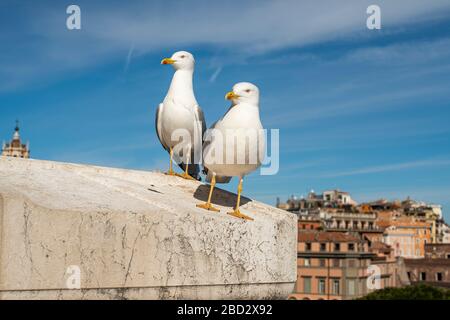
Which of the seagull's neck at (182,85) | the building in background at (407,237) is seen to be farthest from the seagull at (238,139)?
the building in background at (407,237)

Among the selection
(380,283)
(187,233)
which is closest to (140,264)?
(187,233)

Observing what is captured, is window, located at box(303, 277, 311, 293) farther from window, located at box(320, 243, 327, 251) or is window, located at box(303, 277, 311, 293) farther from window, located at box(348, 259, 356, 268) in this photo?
window, located at box(348, 259, 356, 268)

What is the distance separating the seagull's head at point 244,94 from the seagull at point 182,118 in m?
1.19

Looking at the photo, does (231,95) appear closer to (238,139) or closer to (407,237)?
(238,139)

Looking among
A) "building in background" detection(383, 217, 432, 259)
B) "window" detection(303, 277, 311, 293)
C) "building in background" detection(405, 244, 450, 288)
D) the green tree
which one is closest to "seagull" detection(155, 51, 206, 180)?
the green tree

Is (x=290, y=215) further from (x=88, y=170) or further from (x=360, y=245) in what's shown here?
(x=360, y=245)

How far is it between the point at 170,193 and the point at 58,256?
1.46 meters

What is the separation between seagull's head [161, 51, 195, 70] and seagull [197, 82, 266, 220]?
4.75 feet

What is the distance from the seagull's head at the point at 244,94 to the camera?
15.2 ft

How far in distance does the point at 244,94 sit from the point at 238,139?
33cm

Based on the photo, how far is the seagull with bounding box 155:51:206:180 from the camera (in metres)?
5.86

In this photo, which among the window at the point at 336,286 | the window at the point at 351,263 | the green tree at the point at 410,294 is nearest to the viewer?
the green tree at the point at 410,294

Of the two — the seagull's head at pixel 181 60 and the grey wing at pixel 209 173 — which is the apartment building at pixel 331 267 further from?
the grey wing at pixel 209 173

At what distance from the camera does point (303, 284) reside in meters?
53.1
